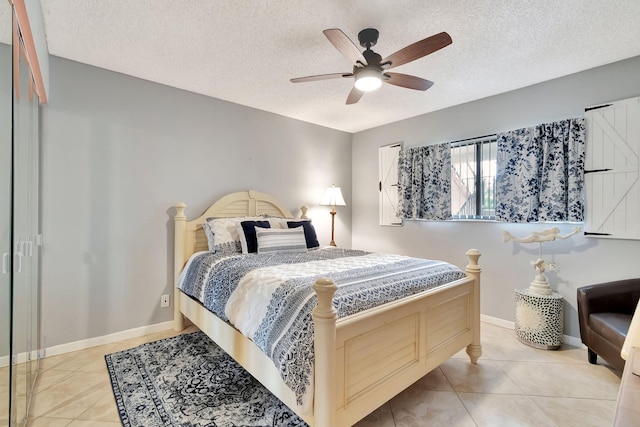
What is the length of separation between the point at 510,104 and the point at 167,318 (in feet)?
13.9

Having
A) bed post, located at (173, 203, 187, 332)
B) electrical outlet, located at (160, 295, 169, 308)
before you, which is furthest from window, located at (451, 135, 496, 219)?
electrical outlet, located at (160, 295, 169, 308)

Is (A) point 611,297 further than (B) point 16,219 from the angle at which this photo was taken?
Yes

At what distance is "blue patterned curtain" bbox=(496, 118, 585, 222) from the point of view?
2787 millimetres

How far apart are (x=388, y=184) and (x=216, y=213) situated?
2413 millimetres

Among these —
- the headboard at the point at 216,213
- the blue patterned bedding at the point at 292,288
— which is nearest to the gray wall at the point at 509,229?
the blue patterned bedding at the point at 292,288

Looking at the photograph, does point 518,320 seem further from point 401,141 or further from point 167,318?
point 167,318

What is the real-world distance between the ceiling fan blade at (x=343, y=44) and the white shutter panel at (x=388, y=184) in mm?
2348

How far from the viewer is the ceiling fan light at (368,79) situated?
2.13 metres

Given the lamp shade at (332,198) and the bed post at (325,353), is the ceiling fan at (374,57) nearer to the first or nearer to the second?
the bed post at (325,353)

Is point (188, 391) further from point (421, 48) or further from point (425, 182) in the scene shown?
point (425, 182)

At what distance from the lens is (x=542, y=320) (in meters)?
2.73

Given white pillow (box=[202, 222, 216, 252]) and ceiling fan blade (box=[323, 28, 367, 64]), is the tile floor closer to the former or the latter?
white pillow (box=[202, 222, 216, 252])

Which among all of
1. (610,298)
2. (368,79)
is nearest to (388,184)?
(368,79)

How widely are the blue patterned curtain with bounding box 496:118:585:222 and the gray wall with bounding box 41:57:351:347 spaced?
2.84 meters
